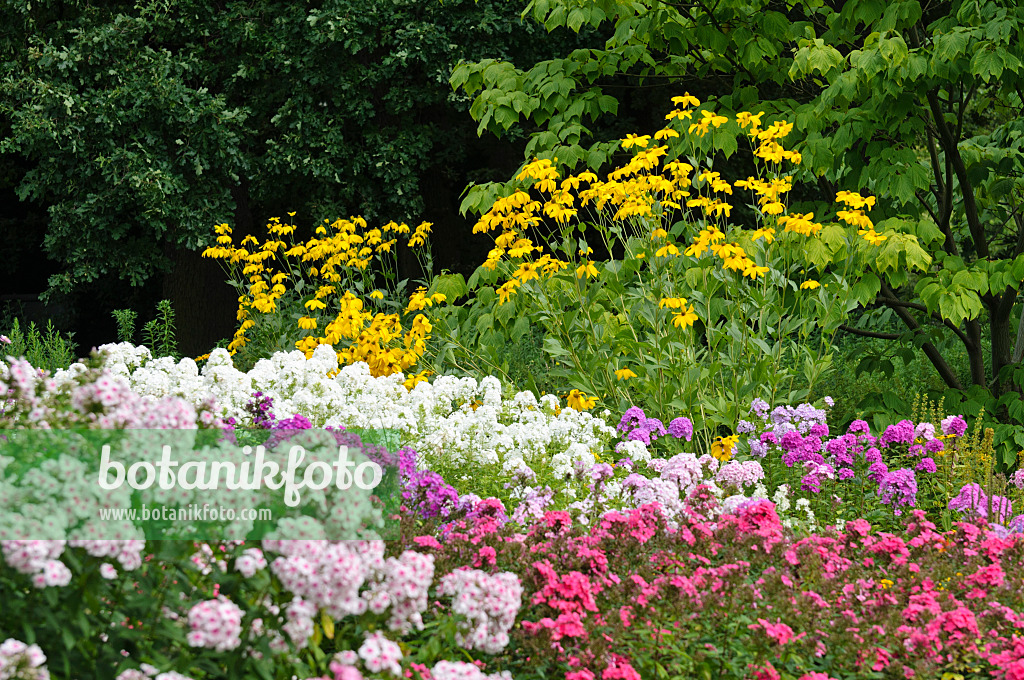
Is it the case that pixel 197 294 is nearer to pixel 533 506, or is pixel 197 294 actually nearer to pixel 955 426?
pixel 533 506

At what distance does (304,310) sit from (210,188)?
2779 millimetres

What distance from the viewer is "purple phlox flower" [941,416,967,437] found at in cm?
521

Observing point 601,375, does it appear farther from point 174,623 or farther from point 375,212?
point 375,212

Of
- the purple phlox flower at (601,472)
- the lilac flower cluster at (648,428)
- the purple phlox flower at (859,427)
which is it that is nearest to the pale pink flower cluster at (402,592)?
the purple phlox flower at (601,472)

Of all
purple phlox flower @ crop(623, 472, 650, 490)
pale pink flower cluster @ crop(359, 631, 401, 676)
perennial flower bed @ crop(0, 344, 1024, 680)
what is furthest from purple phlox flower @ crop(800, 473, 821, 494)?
pale pink flower cluster @ crop(359, 631, 401, 676)

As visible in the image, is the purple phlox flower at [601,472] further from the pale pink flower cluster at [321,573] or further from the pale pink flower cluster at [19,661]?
the pale pink flower cluster at [19,661]

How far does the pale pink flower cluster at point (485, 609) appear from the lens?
106 inches

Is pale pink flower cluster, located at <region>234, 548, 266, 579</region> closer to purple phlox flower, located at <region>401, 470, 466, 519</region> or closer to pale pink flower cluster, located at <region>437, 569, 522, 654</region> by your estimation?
pale pink flower cluster, located at <region>437, 569, 522, 654</region>

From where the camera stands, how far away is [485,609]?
2.71 metres

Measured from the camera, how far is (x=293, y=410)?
4.67 metres

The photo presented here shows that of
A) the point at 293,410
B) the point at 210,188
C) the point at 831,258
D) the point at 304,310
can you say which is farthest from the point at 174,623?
the point at 210,188

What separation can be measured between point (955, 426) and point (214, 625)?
4.23 m

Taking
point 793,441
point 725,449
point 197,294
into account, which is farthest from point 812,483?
point 197,294

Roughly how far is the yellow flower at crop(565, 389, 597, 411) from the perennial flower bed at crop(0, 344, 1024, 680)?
A: 0.32 metres
